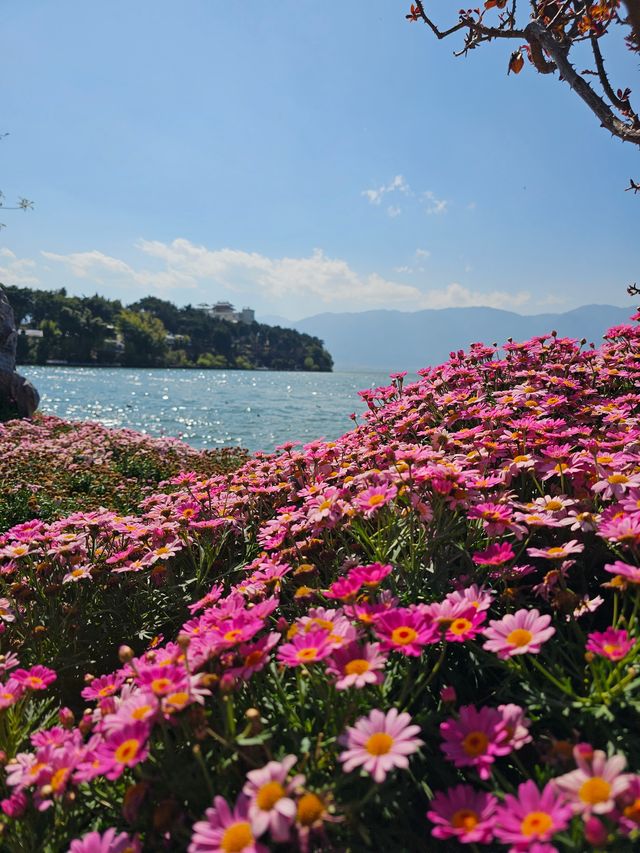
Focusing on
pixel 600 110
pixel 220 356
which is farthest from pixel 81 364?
pixel 600 110

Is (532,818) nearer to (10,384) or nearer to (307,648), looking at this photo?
(307,648)

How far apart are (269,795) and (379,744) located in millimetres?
235

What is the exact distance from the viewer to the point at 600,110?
3709mm

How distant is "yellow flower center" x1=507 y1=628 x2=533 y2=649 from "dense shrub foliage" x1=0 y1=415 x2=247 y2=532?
3378 mm

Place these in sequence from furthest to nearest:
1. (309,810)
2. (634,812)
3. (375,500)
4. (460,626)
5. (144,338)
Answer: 1. (144,338)
2. (375,500)
3. (460,626)
4. (309,810)
5. (634,812)

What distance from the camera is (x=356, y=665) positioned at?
1.18 meters

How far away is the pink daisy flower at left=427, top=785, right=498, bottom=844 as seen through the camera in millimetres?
931

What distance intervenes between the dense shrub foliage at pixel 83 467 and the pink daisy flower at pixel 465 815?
134 inches

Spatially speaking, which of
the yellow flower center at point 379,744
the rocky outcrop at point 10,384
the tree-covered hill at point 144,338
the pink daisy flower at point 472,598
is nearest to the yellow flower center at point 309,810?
the yellow flower center at point 379,744

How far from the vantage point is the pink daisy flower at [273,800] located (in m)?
0.91

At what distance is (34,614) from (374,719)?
1775 mm

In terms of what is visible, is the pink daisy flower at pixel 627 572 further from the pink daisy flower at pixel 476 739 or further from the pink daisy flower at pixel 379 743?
the pink daisy flower at pixel 379 743

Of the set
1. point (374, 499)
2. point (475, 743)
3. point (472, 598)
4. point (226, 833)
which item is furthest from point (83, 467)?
point (475, 743)

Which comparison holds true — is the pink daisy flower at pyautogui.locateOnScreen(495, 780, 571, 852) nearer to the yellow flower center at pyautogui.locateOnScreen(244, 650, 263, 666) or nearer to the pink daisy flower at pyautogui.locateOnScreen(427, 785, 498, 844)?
the pink daisy flower at pyautogui.locateOnScreen(427, 785, 498, 844)
